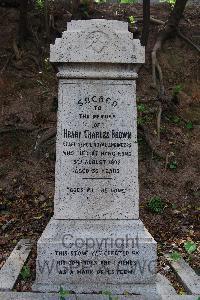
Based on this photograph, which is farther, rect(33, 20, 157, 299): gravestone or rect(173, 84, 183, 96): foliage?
rect(173, 84, 183, 96): foliage

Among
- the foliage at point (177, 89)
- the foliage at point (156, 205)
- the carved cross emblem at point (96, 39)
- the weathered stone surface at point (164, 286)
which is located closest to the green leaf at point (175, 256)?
the weathered stone surface at point (164, 286)

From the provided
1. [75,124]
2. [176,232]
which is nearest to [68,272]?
[75,124]

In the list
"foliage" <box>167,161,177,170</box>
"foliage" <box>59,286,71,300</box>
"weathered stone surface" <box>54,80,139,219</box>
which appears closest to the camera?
"foliage" <box>59,286,71,300</box>

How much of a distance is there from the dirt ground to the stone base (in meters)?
0.80

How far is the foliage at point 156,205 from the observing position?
8.02 meters

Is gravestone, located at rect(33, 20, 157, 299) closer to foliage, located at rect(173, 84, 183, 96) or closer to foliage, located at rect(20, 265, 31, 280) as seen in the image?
foliage, located at rect(20, 265, 31, 280)

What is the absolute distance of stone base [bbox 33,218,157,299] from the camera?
4.59m

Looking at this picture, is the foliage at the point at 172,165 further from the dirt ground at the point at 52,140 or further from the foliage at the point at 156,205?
the foliage at the point at 156,205

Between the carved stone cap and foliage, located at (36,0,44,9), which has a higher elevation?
the carved stone cap

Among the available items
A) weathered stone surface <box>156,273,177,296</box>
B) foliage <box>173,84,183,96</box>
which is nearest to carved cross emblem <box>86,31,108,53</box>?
weathered stone surface <box>156,273,177,296</box>

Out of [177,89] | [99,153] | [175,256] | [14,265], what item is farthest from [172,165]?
[14,265]

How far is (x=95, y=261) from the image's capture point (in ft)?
15.2

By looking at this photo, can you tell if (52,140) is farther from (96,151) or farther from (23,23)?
(96,151)

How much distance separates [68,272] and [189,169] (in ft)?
16.3
